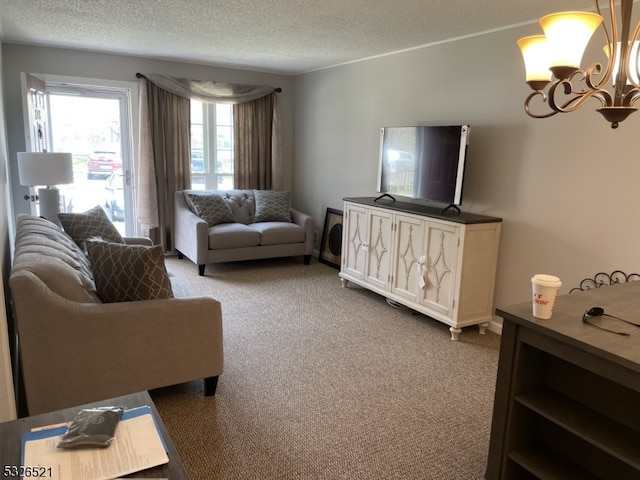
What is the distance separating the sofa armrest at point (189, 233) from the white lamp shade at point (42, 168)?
1416 millimetres

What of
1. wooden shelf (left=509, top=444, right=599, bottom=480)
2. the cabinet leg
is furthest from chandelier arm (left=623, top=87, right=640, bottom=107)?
the cabinet leg

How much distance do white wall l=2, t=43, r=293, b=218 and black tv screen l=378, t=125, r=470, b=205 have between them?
2692mm

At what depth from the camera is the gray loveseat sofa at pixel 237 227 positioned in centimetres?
509

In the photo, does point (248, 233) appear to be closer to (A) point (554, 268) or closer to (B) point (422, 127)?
(B) point (422, 127)

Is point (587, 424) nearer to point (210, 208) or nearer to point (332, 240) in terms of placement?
point (332, 240)

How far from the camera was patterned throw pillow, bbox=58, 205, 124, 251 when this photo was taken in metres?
3.47

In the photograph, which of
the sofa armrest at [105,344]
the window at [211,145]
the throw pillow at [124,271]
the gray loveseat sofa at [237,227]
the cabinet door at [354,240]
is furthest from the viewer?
the window at [211,145]

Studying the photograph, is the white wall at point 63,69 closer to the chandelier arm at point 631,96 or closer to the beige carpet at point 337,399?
the beige carpet at point 337,399

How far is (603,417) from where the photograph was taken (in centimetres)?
169

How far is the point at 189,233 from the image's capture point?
5.19 meters

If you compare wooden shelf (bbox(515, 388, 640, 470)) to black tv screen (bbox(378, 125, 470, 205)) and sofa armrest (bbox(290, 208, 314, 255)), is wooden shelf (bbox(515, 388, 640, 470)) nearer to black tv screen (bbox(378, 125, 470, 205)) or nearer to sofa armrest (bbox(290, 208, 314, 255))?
black tv screen (bbox(378, 125, 470, 205))

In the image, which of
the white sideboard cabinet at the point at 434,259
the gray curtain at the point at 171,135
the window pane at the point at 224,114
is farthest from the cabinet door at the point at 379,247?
the window pane at the point at 224,114

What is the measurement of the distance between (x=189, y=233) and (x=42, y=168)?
166 centimetres

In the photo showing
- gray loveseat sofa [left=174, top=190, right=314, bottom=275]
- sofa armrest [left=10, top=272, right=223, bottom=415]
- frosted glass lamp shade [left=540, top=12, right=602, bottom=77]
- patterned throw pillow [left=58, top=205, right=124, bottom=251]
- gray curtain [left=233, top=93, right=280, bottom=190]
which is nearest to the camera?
frosted glass lamp shade [left=540, top=12, right=602, bottom=77]
